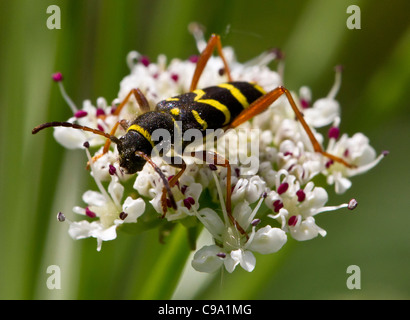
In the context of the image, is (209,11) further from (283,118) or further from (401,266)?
(401,266)

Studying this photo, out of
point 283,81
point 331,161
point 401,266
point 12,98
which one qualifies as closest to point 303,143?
point 331,161

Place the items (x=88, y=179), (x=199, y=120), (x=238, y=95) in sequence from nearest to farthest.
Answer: (x=199, y=120) → (x=238, y=95) → (x=88, y=179)

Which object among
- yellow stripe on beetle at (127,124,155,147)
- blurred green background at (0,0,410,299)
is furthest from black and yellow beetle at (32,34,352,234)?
blurred green background at (0,0,410,299)

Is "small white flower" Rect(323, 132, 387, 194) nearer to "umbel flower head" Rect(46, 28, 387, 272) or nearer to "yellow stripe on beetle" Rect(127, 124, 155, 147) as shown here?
"umbel flower head" Rect(46, 28, 387, 272)

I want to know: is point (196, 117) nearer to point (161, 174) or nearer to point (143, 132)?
point (143, 132)

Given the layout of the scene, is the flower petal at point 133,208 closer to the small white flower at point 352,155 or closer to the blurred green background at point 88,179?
the blurred green background at point 88,179

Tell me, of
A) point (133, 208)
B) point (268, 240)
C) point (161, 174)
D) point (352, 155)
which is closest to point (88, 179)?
point (133, 208)
